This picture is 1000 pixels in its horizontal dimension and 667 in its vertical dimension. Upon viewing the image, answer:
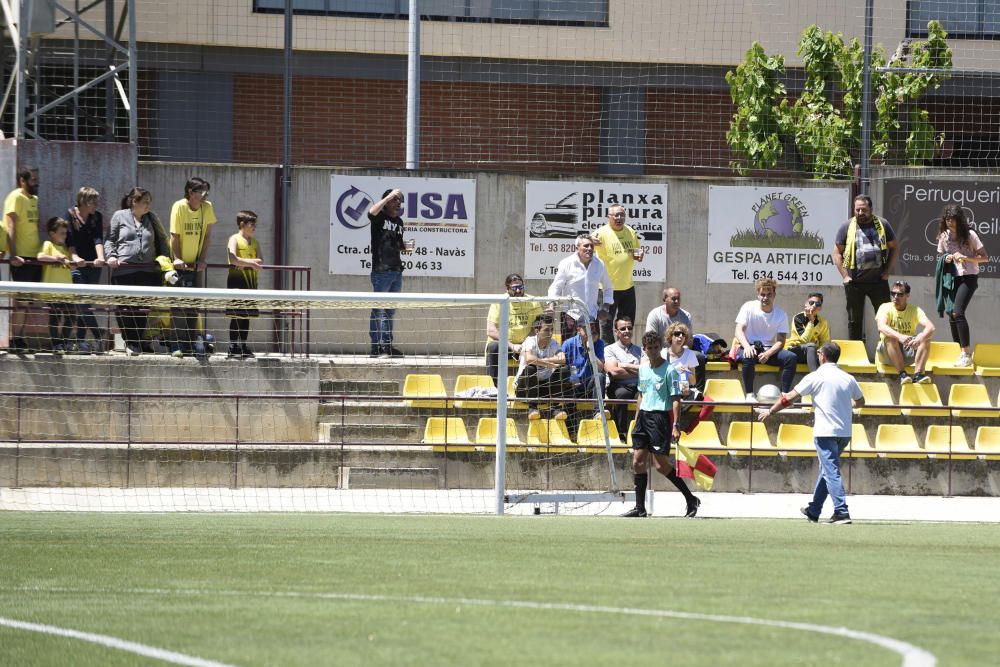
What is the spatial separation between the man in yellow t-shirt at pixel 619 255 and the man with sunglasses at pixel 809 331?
7.12 feet

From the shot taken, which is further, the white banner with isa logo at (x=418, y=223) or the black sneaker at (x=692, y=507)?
the white banner with isa logo at (x=418, y=223)

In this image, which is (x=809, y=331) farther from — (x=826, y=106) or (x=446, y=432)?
(x=826, y=106)

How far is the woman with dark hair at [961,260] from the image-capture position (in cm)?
1884

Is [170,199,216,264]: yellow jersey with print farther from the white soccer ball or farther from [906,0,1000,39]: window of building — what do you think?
[906,0,1000,39]: window of building

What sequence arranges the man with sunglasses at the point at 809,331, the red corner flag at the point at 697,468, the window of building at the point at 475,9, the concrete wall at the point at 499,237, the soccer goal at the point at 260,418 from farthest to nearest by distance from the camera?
the window of building at the point at 475,9 → the concrete wall at the point at 499,237 → the man with sunglasses at the point at 809,331 → the soccer goal at the point at 260,418 → the red corner flag at the point at 697,468

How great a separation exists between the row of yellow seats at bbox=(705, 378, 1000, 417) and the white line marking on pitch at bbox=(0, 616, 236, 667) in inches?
462

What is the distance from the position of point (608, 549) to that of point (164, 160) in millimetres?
14015

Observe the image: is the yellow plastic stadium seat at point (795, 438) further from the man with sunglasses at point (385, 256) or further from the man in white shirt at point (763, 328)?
the man with sunglasses at point (385, 256)

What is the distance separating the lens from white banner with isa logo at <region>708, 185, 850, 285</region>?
20.8m

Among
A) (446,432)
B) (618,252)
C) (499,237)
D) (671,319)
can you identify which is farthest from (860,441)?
(499,237)

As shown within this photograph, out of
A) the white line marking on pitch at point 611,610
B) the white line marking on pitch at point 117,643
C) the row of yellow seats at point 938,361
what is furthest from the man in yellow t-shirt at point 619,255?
the white line marking on pitch at point 117,643

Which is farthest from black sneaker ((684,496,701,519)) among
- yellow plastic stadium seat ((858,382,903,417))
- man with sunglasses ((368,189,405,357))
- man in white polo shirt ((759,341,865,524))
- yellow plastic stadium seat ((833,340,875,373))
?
man with sunglasses ((368,189,405,357))

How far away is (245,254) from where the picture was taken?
1859cm

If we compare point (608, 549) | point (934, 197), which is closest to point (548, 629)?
point (608, 549)
